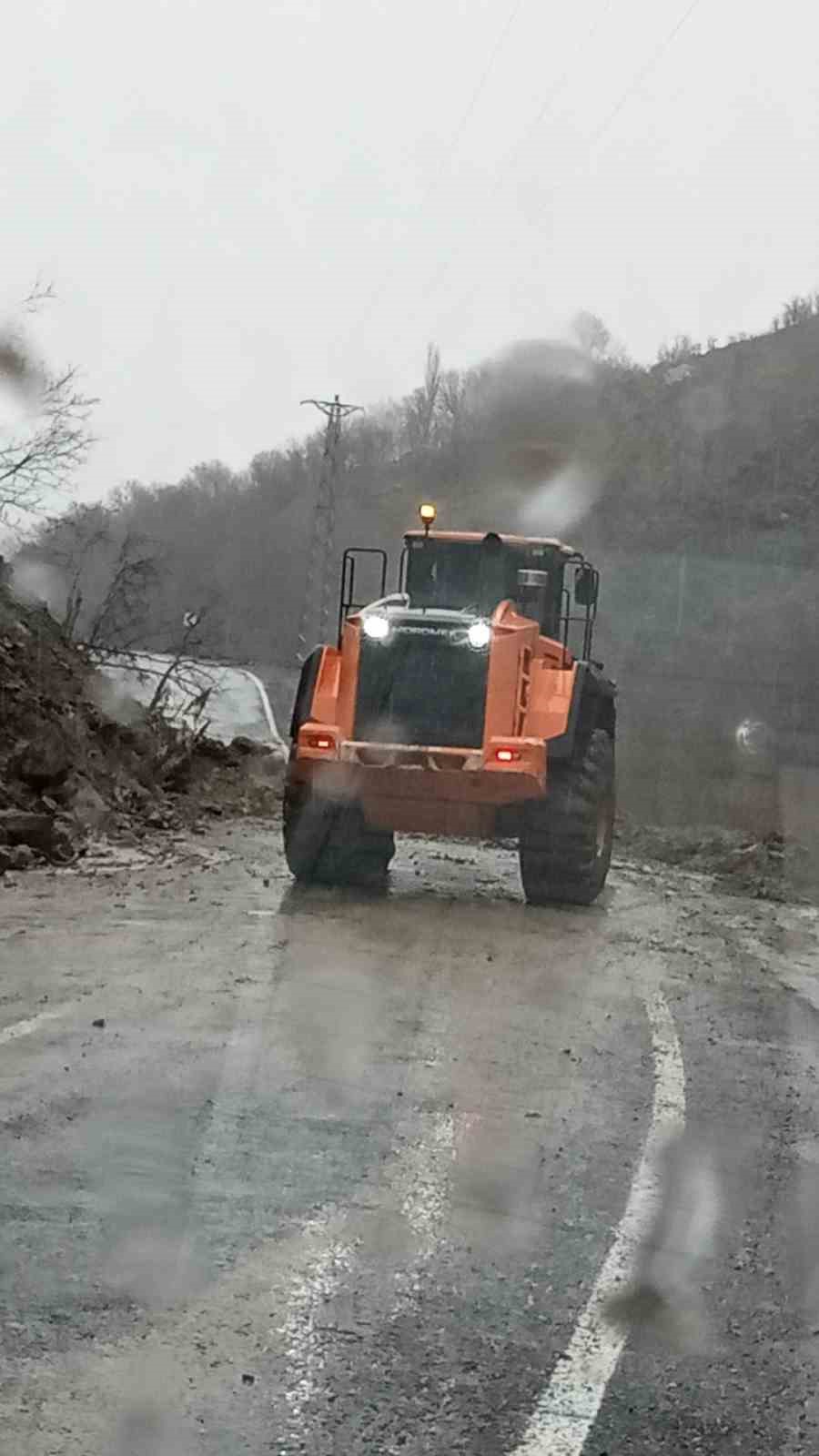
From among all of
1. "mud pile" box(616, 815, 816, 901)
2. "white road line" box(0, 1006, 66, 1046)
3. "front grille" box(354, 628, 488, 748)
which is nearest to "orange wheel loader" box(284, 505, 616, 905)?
"front grille" box(354, 628, 488, 748)

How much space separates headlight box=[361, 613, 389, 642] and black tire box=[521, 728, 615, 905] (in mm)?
1746

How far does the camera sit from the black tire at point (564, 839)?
47.9ft

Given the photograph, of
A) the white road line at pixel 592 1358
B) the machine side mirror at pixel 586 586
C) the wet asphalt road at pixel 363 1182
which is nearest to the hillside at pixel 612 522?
the machine side mirror at pixel 586 586

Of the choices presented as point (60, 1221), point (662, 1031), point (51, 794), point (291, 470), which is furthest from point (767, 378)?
point (60, 1221)

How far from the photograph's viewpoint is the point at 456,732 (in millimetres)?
14289

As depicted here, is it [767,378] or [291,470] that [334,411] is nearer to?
[291,470]

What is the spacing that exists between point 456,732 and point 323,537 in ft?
85.5

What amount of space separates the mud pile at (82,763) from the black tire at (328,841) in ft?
6.89

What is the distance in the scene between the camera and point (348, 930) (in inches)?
501

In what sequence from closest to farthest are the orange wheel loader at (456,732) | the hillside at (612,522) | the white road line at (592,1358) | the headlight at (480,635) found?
the white road line at (592,1358), the orange wheel loader at (456,732), the headlight at (480,635), the hillside at (612,522)

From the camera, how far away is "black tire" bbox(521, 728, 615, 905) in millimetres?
14602

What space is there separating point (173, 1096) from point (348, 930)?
5.27 meters

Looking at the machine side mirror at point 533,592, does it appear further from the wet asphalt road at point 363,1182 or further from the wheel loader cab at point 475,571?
the wet asphalt road at point 363,1182

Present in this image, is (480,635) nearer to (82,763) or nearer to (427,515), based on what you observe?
(427,515)
